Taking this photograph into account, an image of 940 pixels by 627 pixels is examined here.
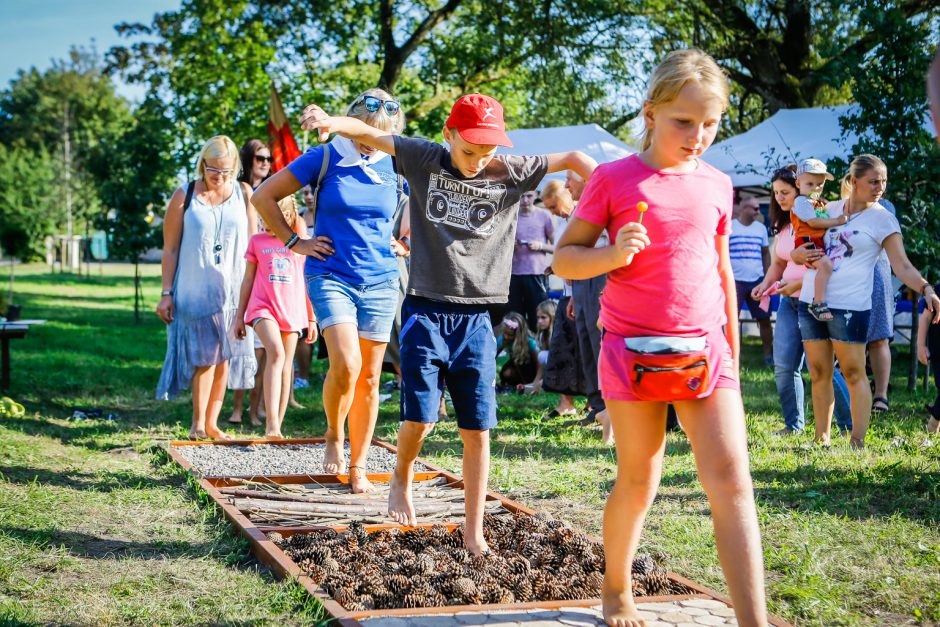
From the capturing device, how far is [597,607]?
4.00 meters

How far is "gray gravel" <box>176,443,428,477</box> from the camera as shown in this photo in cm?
689

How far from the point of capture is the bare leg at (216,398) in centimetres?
823

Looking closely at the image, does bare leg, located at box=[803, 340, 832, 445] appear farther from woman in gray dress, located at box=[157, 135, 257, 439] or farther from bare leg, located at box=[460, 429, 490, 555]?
woman in gray dress, located at box=[157, 135, 257, 439]

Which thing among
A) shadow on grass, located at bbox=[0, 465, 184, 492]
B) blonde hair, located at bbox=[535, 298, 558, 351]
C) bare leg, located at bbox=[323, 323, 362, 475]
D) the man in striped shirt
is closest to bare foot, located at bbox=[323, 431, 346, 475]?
bare leg, located at bbox=[323, 323, 362, 475]

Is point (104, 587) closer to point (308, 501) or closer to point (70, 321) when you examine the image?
point (308, 501)

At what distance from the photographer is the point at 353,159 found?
5930 millimetres

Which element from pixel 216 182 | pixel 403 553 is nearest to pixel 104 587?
pixel 403 553

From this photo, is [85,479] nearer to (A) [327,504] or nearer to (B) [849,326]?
(A) [327,504]

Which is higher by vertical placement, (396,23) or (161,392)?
(396,23)

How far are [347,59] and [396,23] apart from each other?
66.4 inches

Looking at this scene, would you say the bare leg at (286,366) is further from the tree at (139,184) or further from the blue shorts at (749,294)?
the tree at (139,184)

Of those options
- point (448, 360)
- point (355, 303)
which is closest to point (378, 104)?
point (355, 303)

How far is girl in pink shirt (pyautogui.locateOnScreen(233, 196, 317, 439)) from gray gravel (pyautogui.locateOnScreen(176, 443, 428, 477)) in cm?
43

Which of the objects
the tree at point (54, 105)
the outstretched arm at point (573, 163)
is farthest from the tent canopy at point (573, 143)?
the tree at point (54, 105)
